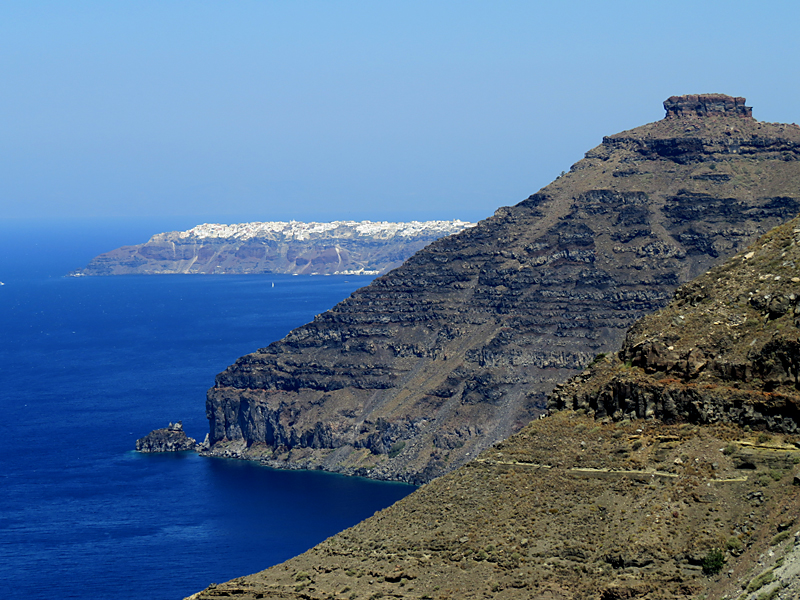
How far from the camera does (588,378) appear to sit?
65625 mm

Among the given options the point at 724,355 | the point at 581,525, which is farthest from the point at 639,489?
the point at 724,355

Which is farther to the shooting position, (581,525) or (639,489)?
(639,489)

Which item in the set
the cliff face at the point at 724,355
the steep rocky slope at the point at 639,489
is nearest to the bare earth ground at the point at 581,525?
the steep rocky slope at the point at 639,489

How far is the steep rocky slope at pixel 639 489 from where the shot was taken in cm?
5050

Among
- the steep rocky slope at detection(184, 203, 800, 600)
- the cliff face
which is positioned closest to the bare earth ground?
the steep rocky slope at detection(184, 203, 800, 600)

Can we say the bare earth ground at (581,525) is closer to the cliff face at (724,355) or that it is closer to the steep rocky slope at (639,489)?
the steep rocky slope at (639,489)

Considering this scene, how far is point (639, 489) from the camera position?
55531 mm

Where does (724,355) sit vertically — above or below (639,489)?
above

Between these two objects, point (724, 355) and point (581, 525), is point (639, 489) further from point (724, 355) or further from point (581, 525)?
point (724, 355)

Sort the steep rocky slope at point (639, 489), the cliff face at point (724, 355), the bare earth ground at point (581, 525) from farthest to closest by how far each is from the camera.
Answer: the cliff face at point (724, 355) < the steep rocky slope at point (639, 489) < the bare earth ground at point (581, 525)

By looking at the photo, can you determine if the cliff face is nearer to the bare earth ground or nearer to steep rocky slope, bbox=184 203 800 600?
steep rocky slope, bbox=184 203 800 600

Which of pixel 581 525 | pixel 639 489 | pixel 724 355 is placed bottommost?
pixel 581 525

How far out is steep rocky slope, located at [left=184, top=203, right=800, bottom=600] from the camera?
50500 mm

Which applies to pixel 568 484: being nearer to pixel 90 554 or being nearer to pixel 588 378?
pixel 588 378
